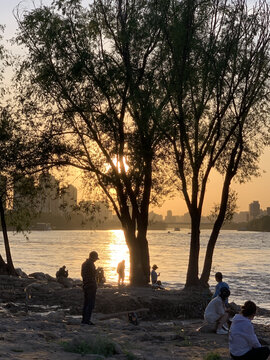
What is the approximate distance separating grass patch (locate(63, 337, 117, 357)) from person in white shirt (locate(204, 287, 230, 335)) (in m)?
4.89

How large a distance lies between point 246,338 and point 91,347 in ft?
11.7

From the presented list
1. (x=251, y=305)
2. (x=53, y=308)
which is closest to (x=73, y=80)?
(x=53, y=308)

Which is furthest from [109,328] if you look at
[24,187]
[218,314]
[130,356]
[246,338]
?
[24,187]

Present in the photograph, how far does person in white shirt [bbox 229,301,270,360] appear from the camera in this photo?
11.5 m

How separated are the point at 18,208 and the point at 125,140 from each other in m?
10.9

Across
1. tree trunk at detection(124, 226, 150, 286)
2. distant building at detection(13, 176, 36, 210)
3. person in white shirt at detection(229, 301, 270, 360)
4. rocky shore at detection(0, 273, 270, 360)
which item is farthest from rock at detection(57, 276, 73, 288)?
person in white shirt at detection(229, 301, 270, 360)

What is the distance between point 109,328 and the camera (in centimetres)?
1867

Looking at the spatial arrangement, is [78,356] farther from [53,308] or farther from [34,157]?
[34,157]

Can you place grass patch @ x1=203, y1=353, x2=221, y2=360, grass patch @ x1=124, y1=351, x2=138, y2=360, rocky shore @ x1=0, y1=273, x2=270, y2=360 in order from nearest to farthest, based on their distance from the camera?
grass patch @ x1=124, y1=351, x2=138, y2=360 < rocky shore @ x1=0, y1=273, x2=270, y2=360 < grass patch @ x1=203, y1=353, x2=221, y2=360

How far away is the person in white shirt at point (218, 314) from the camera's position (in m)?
17.7

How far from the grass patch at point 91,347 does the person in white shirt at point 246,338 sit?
301 centimetres

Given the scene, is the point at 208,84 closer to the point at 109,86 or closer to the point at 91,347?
the point at 109,86

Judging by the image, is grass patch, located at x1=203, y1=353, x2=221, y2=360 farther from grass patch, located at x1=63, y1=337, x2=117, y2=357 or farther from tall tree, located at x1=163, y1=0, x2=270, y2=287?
tall tree, located at x1=163, y1=0, x2=270, y2=287

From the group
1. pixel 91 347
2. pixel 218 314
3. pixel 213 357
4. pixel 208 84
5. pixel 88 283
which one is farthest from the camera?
pixel 208 84
